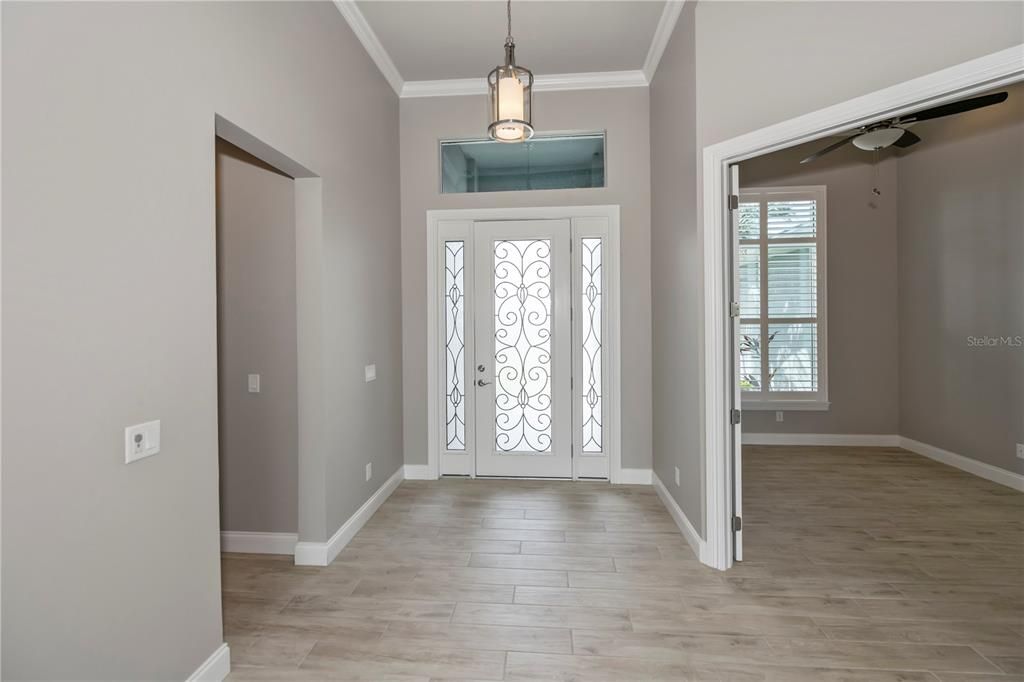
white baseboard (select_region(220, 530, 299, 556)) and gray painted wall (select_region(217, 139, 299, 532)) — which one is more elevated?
gray painted wall (select_region(217, 139, 299, 532))

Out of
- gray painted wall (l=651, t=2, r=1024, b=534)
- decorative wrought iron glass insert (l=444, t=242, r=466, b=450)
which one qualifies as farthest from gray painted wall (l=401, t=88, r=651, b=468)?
gray painted wall (l=651, t=2, r=1024, b=534)

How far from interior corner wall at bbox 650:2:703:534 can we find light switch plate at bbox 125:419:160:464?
264cm

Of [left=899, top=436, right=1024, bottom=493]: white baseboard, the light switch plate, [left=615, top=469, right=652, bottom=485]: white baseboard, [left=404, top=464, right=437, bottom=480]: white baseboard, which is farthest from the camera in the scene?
[left=404, top=464, right=437, bottom=480]: white baseboard

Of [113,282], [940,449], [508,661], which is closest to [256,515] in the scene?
[508,661]

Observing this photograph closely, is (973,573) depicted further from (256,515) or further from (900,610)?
(256,515)

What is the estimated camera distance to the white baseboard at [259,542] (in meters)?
3.15

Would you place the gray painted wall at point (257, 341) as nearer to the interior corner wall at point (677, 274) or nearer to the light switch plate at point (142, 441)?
the light switch plate at point (142, 441)

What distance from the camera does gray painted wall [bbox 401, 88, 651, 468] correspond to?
433 cm

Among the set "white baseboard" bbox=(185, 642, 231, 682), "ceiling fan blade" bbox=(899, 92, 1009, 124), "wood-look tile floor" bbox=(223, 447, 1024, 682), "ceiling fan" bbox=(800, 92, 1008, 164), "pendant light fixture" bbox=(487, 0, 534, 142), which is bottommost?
"wood-look tile floor" bbox=(223, 447, 1024, 682)

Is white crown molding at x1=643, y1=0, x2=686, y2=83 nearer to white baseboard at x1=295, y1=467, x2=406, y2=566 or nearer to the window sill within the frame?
the window sill

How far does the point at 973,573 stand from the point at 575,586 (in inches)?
88.3

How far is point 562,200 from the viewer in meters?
4.41

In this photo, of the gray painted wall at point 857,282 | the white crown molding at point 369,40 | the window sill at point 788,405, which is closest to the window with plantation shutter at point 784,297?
the window sill at point 788,405

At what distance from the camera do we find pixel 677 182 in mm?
3430
